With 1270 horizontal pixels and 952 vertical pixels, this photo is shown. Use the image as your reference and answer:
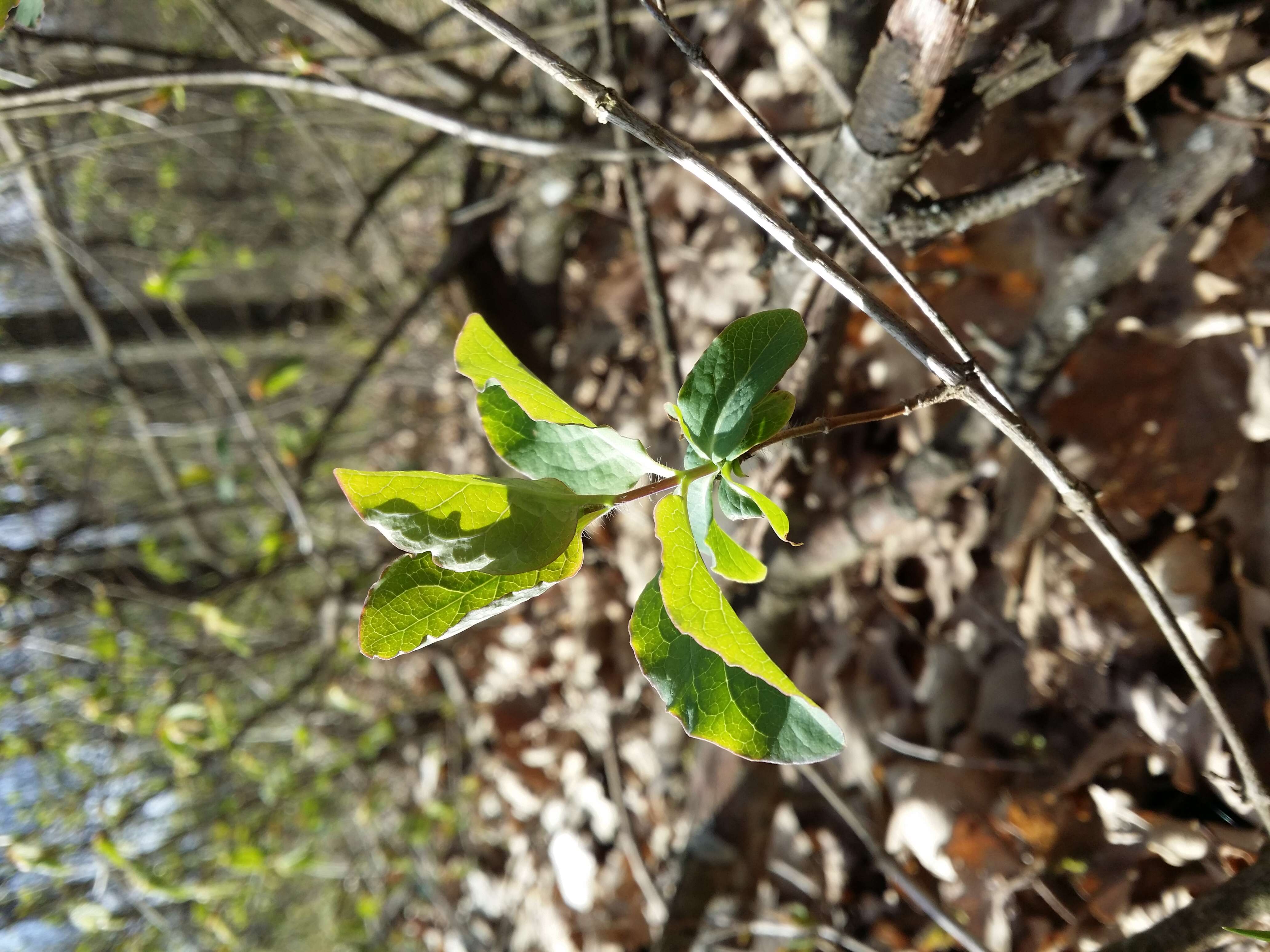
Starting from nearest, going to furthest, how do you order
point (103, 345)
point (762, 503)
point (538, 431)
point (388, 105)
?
point (762, 503) → point (538, 431) → point (388, 105) → point (103, 345)

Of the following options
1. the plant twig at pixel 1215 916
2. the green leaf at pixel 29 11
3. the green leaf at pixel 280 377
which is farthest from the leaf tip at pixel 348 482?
the green leaf at pixel 280 377

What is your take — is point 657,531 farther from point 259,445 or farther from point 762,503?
point 259,445

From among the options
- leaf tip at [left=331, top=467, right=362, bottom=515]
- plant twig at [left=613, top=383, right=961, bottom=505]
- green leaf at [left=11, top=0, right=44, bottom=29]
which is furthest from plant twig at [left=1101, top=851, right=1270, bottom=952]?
green leaf at [left=11, top=0, right=44, bottom=29]

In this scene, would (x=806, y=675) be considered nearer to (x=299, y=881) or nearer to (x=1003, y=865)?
(x=1003, y=865)

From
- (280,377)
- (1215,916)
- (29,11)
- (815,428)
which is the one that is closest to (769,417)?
(815,428)

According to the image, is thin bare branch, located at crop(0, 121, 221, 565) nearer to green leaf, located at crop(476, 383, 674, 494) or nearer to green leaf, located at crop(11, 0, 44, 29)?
green leaf, located at crop(11, 0, 44, 29)

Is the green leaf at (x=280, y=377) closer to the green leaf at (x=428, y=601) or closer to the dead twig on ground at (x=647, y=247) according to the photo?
the dead twig on ground at (x=647, y=247)

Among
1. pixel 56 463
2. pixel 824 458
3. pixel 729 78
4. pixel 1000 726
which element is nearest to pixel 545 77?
pixel 729 78
